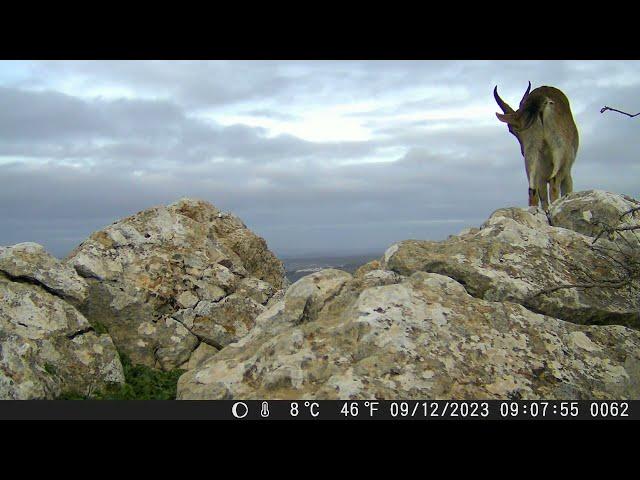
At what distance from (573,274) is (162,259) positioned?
6.69m

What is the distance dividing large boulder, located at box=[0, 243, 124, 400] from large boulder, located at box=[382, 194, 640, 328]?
14.0ft

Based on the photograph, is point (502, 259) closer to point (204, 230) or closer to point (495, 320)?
point (495, 320)

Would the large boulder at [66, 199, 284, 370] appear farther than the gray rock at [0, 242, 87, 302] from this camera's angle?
Yes

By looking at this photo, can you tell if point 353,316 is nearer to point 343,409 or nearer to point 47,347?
point 343,409

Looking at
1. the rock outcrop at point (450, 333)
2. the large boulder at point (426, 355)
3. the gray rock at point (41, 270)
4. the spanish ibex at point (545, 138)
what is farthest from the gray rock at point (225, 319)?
the spanish ibex at point (545, 138)

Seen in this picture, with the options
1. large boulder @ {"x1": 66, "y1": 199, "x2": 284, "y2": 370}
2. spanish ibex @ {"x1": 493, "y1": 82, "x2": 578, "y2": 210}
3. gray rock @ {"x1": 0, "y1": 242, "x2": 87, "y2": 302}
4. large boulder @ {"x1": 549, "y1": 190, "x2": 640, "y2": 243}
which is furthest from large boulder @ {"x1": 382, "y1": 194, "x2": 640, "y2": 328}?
spanish ibex @ {"x1": 493, "y1": 82, "x2": 578, "y2": 210}

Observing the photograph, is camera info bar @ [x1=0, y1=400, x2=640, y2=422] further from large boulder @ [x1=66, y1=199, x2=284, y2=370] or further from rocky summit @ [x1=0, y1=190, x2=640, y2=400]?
large boulder @ [x1=66, y1=199, x2=284, y2=370]

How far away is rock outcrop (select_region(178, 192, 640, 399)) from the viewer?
5.07 meters

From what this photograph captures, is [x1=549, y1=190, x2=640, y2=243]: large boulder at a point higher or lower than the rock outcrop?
higher

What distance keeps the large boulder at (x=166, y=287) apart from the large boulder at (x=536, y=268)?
379 centimetres

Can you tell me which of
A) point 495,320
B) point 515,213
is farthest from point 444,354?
point 515,213

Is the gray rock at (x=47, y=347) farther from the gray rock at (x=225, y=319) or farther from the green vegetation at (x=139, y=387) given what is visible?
the gray rock at (x=225, y=319)

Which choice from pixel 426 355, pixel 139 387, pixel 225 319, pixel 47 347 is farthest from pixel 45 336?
pixel 426 355

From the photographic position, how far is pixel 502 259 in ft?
22.5
